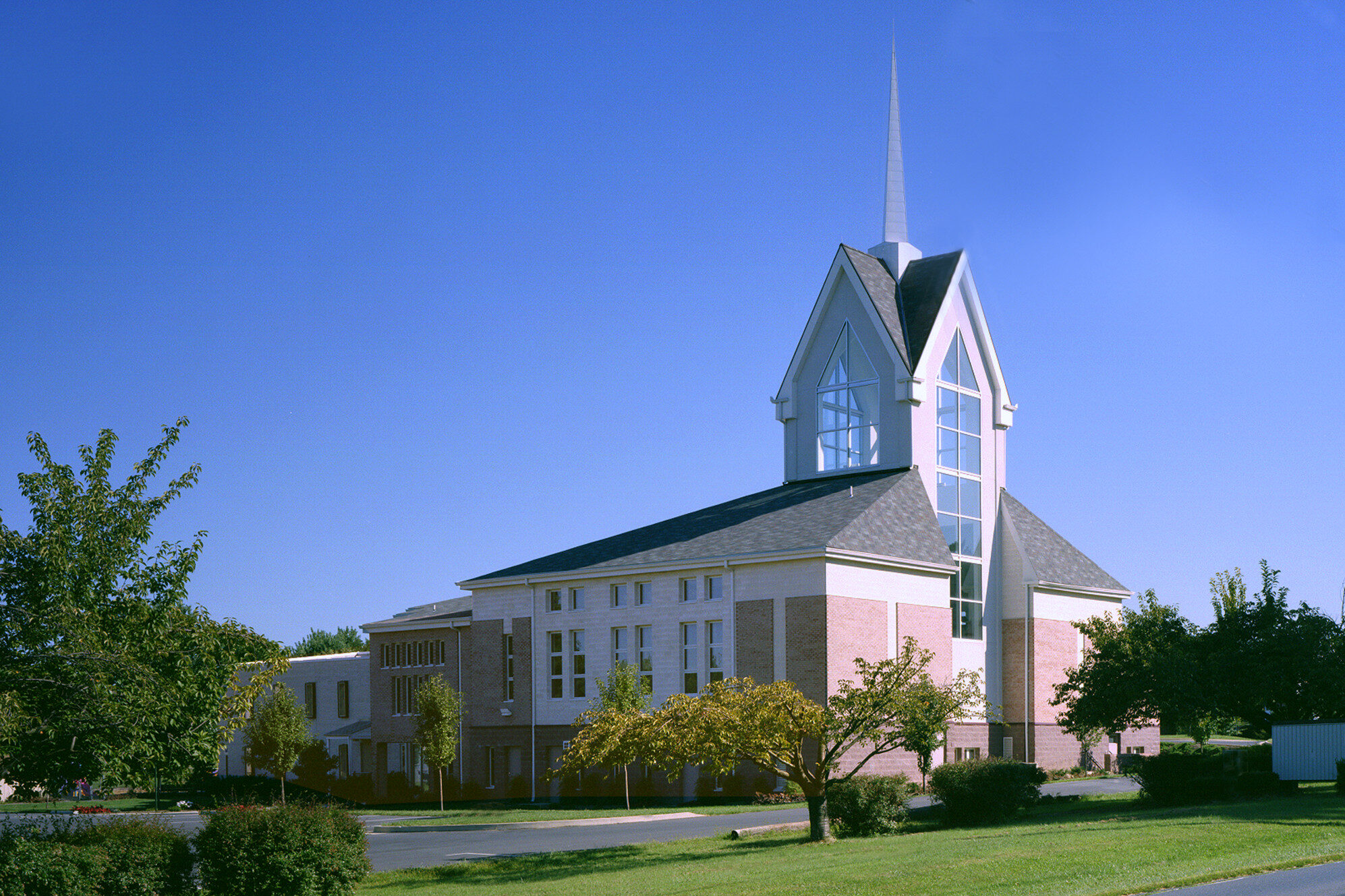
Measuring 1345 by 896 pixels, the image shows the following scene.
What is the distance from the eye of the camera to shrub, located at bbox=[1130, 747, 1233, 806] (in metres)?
32.5

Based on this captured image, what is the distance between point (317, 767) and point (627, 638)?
2368 cm

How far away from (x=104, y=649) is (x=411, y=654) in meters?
41.7

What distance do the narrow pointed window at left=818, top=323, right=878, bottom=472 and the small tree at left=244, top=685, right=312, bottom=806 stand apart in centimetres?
2493

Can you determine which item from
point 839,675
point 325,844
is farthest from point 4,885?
point 839,675

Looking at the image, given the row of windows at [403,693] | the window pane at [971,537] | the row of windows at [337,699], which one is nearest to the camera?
the window pane at [971,537]

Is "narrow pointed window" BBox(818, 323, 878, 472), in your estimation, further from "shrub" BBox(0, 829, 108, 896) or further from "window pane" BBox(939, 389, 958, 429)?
"shrub" BBox(0, 829, 108, 896)

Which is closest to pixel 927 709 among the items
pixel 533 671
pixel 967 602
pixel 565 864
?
pixel 565 864

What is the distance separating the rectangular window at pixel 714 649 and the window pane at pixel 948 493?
11028 millimetres

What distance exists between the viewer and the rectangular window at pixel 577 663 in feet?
165

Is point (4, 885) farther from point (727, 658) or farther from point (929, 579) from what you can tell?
Answer: point (929, 579)

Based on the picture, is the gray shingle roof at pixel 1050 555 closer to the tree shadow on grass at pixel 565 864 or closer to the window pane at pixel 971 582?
the window pane at pixel 971 582

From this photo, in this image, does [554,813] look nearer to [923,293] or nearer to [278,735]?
[278,735]

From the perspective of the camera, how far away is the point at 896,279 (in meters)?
56.3

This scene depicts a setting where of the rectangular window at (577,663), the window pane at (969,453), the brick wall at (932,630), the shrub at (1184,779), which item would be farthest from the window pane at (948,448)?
the shrub at (1184,779)
